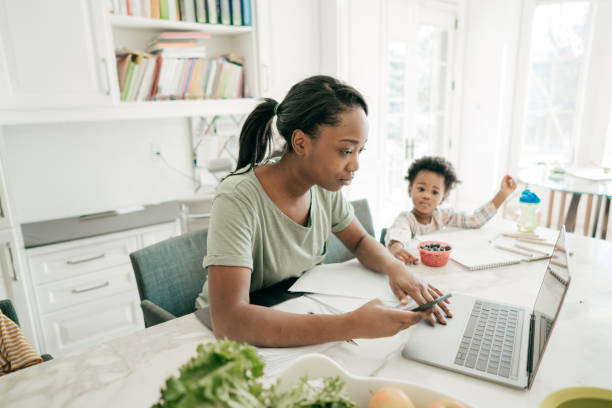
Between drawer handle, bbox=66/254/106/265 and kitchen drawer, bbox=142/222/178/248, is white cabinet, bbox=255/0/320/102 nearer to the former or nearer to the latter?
kitchen drawer, bbox=142/222/178/248

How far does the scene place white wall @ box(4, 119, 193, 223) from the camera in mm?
2217

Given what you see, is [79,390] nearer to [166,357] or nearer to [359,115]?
[166,357]

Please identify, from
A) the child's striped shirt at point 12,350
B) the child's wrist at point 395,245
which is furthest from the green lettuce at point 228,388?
the child's wrist at point 395,245

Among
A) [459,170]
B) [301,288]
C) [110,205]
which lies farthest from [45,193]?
[459,170]

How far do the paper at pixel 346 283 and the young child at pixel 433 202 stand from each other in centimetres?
43

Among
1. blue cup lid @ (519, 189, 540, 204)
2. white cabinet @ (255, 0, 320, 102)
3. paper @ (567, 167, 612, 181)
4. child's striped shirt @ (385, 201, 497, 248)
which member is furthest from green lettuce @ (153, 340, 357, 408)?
paper @ (567, 167, 612, 181)

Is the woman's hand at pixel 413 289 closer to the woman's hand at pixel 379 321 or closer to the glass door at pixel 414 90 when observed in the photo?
the woman's hand at pixel 379 321

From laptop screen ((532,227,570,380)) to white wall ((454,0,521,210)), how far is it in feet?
12.0

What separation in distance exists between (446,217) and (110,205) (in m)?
1.97

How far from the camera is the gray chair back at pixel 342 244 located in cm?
159

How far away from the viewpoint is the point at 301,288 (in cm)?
112

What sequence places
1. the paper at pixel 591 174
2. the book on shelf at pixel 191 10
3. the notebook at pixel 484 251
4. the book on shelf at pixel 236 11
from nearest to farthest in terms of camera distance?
1. the notebook at pixel 484 251
2. the book on shelf at pixel 191 10
3. the book on shelf at pixel 236 11
4. the paper at pixel 591 174

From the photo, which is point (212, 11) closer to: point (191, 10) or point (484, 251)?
point (191, 10)

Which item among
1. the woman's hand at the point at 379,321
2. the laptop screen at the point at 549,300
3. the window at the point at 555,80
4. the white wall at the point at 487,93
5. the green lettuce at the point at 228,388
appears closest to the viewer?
the green lettuce at the point at 228,388
